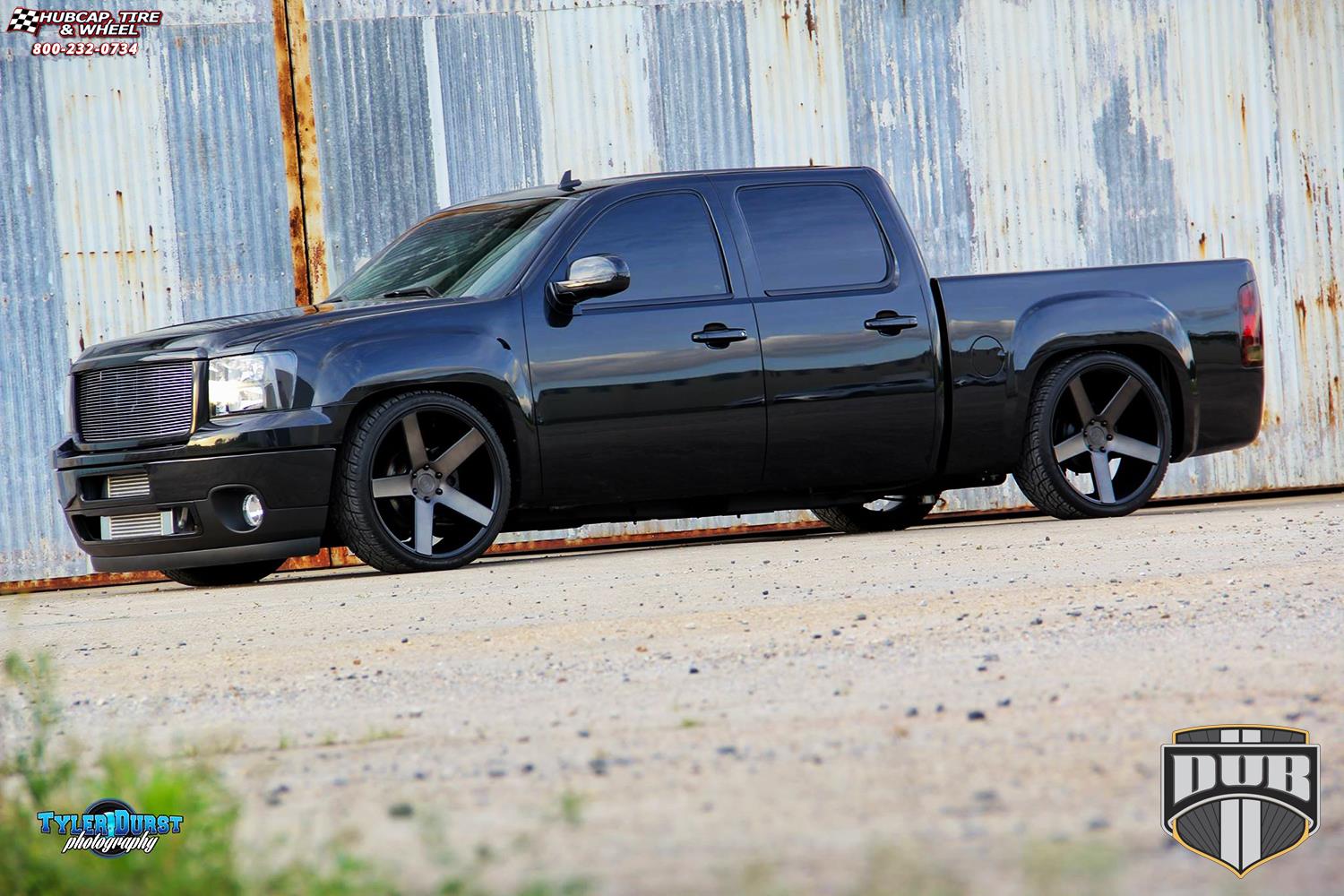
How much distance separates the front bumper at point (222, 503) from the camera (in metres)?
7.15

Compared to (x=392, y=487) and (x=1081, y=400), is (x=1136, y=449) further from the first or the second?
(x=392, y=487)

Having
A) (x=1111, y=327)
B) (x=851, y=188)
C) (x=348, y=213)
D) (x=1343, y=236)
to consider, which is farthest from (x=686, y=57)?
(x=1343, y=236)

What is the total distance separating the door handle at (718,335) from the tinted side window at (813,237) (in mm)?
322

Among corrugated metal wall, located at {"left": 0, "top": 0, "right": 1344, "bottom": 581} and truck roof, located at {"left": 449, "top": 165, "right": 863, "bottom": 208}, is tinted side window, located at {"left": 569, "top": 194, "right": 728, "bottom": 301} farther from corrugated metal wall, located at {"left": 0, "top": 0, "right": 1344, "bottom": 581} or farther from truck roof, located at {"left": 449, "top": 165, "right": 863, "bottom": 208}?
corrugated metal wall, located at {"left": 0, "top": 0, "right": 1344, "bottom": 581}

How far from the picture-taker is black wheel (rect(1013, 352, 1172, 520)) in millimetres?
8578

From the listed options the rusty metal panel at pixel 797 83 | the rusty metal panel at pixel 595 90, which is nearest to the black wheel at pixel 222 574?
the rusty metal panel at pixel 595 90

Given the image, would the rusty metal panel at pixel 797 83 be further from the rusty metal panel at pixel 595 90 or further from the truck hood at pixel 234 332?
the truck hood at pixel 234 332

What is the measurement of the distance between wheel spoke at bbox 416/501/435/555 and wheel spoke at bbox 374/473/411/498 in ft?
0.27

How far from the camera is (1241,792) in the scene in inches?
107

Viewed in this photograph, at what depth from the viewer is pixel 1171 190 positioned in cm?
1166

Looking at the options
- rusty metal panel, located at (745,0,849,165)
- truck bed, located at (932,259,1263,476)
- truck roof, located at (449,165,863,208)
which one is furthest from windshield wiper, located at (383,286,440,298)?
rusty metal panel, located at (745,0,849,165)

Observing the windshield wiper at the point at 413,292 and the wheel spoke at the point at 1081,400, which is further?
the wheel spoke at the point at 1081,400

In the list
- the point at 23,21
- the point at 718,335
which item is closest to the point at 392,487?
the point at 718,335

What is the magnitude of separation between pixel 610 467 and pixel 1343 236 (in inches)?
257
